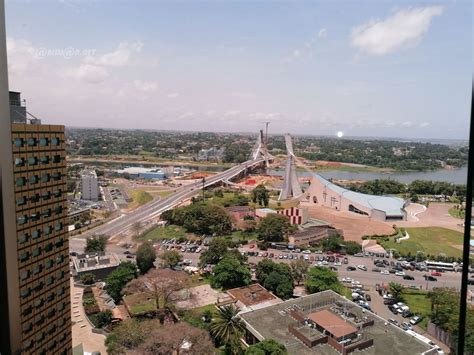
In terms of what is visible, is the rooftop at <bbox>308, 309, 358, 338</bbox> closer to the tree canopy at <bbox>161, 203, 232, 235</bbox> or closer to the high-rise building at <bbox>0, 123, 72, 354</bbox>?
the high-rise building at <bbox>0, 123, 72, 354</bbox>

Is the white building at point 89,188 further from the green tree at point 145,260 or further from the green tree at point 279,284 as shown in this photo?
the green tree at point 279,284

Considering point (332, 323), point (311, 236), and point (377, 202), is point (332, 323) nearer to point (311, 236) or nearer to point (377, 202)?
point (311, 236)

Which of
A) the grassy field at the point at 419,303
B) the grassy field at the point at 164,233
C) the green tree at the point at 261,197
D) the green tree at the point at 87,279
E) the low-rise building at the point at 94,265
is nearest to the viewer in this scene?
the grassy field at the point at 419,303

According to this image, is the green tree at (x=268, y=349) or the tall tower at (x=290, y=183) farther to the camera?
the tall tower at (x=290, y=183)

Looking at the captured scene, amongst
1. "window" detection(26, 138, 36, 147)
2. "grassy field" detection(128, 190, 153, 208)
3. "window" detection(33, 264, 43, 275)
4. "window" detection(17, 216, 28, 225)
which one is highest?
"window" detection(26, 138, 36, 147)

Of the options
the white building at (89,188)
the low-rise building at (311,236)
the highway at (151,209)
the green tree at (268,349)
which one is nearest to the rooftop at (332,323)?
the green tree at (268,349)

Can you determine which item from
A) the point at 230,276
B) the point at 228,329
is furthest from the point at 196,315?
the point at 230,276

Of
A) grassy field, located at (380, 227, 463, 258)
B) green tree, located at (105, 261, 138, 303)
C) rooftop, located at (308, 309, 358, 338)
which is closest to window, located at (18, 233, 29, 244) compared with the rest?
rooftop, located at (308, 309, 358, 338)
